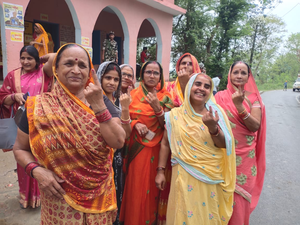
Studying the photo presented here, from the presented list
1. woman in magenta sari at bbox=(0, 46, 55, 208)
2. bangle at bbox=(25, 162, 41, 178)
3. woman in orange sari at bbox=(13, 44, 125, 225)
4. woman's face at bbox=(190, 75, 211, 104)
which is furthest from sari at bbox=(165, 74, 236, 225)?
woman in magenta sari at bbox=(0, 46, 55, 208)

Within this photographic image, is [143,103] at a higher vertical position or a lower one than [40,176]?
higher

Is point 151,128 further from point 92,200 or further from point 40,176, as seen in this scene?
point 40,176

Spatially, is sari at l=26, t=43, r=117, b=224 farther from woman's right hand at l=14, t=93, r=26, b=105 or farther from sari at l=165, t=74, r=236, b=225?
woman's right hand at l=14, t=93, r=26, b=105

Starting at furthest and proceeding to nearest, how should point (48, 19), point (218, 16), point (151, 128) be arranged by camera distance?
point (218, 16)
point (48, 19)
point (151, 128)

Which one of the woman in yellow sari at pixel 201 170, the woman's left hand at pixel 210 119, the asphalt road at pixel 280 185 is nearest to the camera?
the woman's left hand at pixel 210 119

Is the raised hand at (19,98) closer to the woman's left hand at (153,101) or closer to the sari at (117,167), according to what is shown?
the sari at (117,167)

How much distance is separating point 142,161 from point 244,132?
3.59 ft

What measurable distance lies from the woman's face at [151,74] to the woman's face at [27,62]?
1.38 m

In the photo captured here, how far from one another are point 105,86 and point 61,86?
900mm

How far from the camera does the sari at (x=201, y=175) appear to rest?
1.86m

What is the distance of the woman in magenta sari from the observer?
254cm

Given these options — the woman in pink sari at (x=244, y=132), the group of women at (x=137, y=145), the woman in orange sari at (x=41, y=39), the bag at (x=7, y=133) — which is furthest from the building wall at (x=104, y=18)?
the woman in pink sari at (x=244, y=132)

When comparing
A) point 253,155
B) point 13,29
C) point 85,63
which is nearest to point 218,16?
point 13,29

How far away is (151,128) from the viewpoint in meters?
2.28
